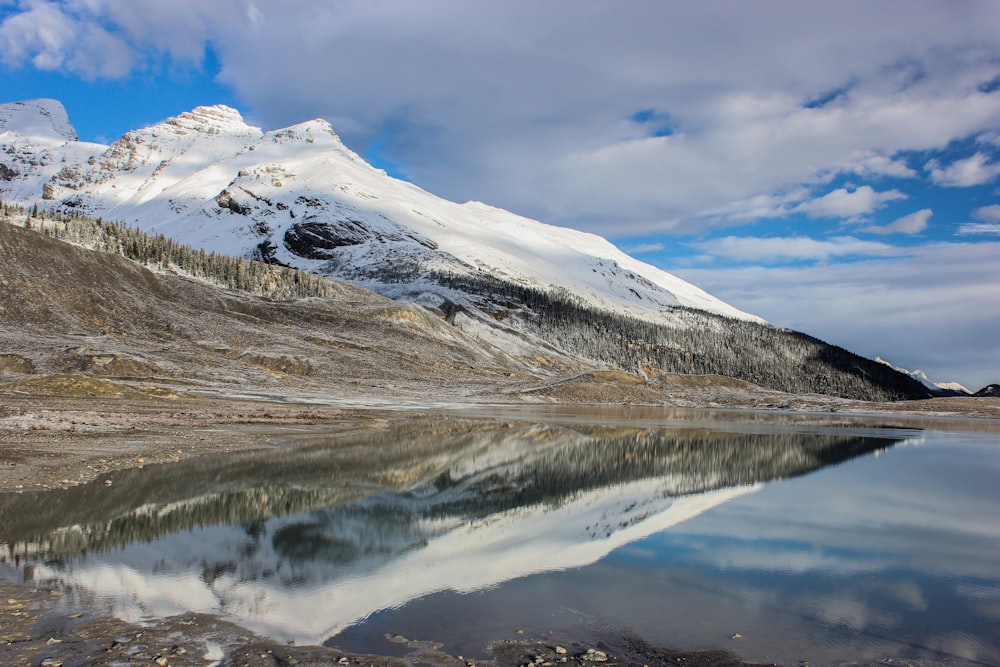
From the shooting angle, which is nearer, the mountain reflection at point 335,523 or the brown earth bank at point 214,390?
the brown earth bank at point 214,390

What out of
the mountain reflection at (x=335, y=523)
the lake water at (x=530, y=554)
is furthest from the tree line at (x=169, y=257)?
the lake water at (x=530, y=554)

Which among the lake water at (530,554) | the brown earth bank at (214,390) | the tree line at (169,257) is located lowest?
the lake water at (530,554)

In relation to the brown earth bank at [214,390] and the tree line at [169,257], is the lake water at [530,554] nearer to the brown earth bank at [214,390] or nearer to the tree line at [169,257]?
the brown earth bank at [214,390]

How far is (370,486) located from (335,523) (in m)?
6.77

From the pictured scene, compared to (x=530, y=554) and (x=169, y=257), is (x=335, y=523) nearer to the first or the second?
(x=530, y=554)

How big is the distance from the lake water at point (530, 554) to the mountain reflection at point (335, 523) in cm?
9

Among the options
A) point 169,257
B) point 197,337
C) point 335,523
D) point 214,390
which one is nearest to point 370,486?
point 335,523

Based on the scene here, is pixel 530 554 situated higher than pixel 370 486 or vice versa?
pixel 370 486

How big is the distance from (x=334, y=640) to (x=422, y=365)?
111907 mm

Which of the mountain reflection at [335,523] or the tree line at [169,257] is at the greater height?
the tree line at [169,257]

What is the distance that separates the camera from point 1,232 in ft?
354

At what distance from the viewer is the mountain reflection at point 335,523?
44.9 ft

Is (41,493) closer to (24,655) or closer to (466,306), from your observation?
(24,655)

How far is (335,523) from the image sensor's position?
20.3 m
